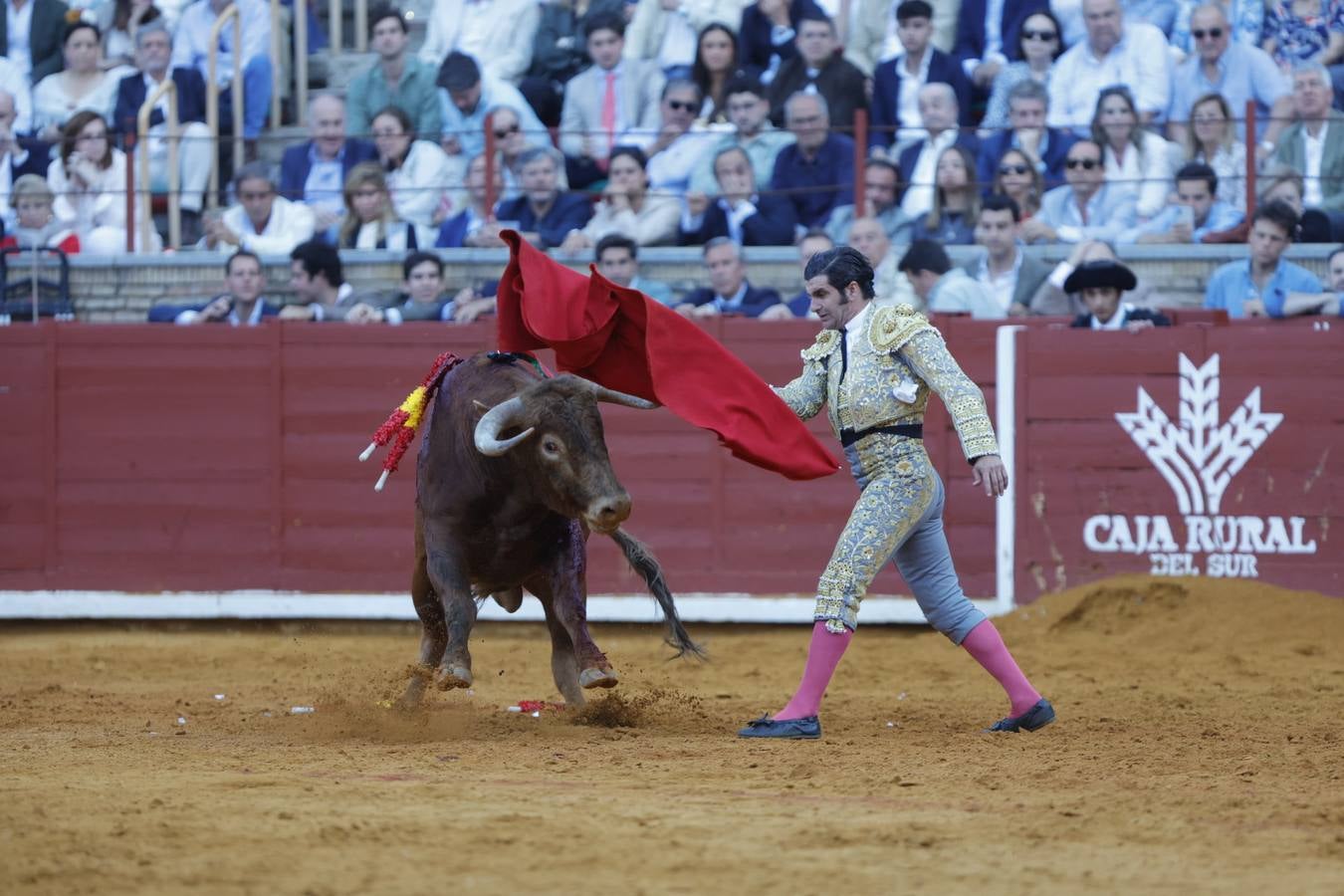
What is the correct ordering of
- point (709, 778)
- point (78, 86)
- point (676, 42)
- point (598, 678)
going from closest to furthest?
point (709, 778)
point (598, 678)
point (676, 42)
point (78, 86)

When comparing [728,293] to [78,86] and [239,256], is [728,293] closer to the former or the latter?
[239,256]

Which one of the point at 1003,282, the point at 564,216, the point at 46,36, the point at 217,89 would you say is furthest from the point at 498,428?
the point at 46,36

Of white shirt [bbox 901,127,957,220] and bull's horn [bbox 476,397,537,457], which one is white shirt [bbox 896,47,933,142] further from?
bull's horn [bbox 476,397,537,457]

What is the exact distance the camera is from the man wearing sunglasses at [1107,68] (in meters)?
9.47

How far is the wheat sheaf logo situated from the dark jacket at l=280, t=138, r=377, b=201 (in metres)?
4.60

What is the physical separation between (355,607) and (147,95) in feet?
12.8

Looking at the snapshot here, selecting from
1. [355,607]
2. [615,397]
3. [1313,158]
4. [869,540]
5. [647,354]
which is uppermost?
[1313,158]

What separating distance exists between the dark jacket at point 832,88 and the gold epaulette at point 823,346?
4622mm

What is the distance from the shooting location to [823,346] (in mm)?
5336

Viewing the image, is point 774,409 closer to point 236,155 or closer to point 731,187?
point 731,187

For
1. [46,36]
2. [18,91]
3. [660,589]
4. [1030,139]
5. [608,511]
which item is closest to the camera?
[608,511]

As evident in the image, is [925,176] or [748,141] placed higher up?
[748,141]

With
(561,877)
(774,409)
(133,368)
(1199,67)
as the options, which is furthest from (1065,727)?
(133,368)

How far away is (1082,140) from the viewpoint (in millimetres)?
9188
